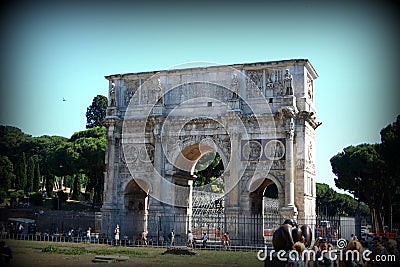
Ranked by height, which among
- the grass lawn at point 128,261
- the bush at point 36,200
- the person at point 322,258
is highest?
the bush at point 36,200

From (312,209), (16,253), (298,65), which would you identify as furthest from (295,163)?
(16,253)

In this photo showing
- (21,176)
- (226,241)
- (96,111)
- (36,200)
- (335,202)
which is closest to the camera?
(226,241)

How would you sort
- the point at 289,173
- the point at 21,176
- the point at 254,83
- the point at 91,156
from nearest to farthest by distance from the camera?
the point at 289,173 → the point at 254,83 → the point at 91,156 → the point at 21,176

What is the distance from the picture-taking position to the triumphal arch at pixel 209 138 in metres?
27.3

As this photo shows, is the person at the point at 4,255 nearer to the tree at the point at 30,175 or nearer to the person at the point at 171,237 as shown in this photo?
the person at the point at 171,237

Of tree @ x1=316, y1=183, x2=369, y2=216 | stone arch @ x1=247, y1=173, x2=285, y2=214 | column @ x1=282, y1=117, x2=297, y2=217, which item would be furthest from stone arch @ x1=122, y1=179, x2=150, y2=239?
tree @ x1=316, y1=183, x2=369, y2=216

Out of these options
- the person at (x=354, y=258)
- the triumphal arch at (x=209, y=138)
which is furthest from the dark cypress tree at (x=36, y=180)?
the person at (x=354, y=258)

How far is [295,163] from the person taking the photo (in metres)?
27.2

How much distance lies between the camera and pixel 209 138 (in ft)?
93.8

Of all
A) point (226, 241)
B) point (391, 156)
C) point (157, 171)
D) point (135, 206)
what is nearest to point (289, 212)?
point (226, 241)

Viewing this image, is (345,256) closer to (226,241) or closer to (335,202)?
(226,241)

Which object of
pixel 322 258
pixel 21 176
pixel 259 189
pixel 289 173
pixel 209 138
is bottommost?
pixel 322 258

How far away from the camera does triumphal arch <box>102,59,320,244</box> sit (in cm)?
2731

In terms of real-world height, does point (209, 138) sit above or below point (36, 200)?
above
